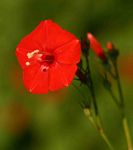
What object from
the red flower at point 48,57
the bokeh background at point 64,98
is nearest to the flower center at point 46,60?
the red flower at point 48,57

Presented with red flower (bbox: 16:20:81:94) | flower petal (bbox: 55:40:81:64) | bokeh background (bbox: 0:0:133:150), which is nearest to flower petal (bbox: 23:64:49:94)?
red flower (bbox: 16:20:81:94)

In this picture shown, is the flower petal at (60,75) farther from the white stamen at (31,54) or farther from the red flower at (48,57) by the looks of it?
the white stamen at (31,54)

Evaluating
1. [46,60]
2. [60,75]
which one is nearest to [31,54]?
[46,60]

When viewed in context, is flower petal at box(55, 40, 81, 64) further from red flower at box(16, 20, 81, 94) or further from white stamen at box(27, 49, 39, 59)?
white stamen at box(27, 49, 39, 59)

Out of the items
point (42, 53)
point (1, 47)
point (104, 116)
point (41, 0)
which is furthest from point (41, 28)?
point (41, 0)

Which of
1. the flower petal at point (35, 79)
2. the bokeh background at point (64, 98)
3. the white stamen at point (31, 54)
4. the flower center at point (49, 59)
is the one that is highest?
the white stamen at point (31, 54)

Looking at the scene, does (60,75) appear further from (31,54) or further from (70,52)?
(31,54)
